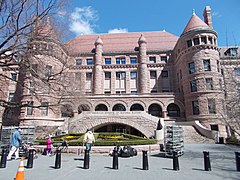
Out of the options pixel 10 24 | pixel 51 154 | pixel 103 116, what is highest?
pixel 10 24

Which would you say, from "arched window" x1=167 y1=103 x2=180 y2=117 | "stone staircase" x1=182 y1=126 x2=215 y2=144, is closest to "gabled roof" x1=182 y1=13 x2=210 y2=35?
"arched window" x1=167 y1=103 x2=180 y2=117

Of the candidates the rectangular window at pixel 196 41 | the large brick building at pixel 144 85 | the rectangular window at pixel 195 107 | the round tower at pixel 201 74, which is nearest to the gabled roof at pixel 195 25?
the round tower at pixel 201 74

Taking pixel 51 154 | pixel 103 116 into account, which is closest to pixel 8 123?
pixel 103 116

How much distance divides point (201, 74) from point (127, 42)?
21.2 metres

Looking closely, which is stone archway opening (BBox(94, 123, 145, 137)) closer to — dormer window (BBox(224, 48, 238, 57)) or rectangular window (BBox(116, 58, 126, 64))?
rectangular window (BBox(116, 58, 126, 64))

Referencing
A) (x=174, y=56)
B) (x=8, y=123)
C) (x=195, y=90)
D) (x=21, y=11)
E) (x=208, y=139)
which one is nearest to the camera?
(x=21, y=11)

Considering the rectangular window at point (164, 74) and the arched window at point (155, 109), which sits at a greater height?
the rectangular window at point (164, 74)

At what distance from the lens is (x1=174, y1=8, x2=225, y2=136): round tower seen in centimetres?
2677

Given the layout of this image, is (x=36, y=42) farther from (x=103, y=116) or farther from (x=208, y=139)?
(x=208, y=139)

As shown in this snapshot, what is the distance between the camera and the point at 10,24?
998 cm

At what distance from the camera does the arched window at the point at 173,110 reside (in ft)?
108

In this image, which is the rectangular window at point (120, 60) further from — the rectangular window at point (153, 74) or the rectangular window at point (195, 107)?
the rectangular window at point (195, 107)

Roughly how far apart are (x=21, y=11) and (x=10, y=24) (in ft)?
3.26

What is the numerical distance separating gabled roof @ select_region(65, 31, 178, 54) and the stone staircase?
21.0m
